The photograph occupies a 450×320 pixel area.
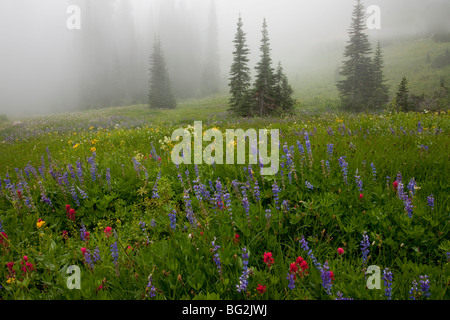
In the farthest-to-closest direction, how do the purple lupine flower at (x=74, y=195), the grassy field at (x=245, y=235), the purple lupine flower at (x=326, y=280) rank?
the purple lupine flower at (x=74, y=195), the grassy field at (x=245, y=235), the purple lupine flower at (x=326, y=280)

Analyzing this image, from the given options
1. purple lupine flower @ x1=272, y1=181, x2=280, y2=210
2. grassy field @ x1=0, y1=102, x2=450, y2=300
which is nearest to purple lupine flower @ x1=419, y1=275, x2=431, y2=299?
grassy field @ x1=0, y1=102, x2=450, y2=300

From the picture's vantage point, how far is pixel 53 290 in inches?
78.2

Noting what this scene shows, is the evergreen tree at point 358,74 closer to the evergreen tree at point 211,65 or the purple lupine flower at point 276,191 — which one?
the purple lupine flower at point 276,191

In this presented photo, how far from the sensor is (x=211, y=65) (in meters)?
92.4

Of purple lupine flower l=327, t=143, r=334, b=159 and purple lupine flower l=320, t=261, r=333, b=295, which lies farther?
purple lupine flower l=327, t=143, r=334, b=159

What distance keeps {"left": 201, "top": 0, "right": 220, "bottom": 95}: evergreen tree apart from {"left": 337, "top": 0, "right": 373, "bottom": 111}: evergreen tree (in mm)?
59603

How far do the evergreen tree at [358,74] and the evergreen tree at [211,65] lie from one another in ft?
196

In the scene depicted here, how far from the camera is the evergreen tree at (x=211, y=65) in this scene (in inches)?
3396

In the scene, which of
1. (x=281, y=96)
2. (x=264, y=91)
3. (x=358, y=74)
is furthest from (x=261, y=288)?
(x=358, y=74)

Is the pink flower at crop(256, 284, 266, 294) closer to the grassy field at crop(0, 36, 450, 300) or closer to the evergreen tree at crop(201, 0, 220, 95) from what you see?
the grassy field at crop(0, 36, 450, 300)

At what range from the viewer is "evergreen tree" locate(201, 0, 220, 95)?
86250 millimetres

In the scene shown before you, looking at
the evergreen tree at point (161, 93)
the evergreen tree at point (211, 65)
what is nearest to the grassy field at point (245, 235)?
the evergreen tree at point (161, 93)

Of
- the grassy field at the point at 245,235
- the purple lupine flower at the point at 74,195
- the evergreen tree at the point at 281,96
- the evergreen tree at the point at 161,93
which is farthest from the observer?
the evergreen tree at the point at 161,93
